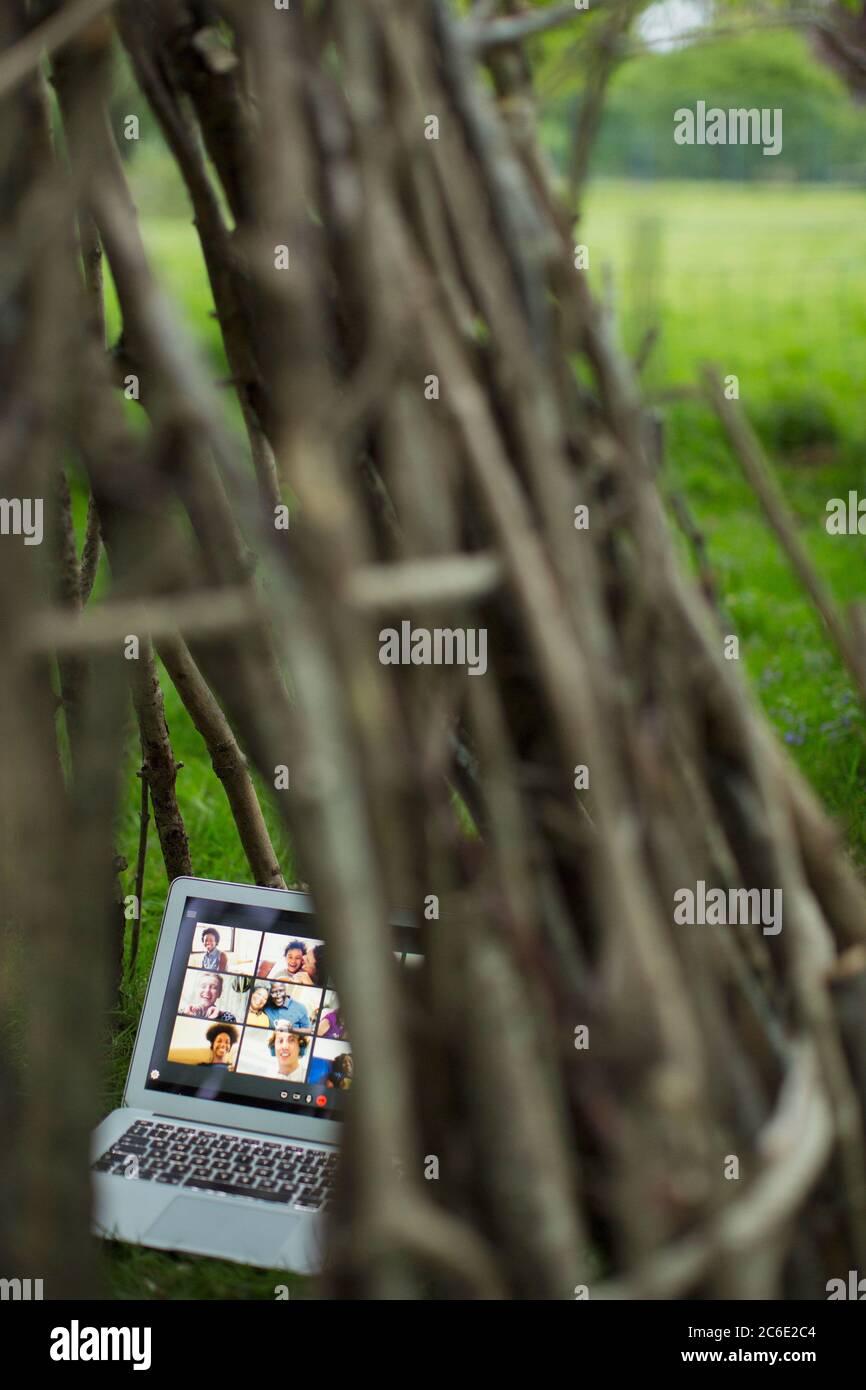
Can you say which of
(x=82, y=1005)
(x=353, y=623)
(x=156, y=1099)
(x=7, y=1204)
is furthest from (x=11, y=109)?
(x=156, y=1099)

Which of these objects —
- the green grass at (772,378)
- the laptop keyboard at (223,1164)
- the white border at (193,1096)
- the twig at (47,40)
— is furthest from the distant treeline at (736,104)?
the twig at (47,40)

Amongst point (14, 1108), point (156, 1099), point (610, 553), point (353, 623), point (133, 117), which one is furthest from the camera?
point (156, 1099)

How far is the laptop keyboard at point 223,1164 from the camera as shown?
1.30 meters

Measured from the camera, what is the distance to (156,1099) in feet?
4.61

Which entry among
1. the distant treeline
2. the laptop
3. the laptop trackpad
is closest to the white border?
the laptop

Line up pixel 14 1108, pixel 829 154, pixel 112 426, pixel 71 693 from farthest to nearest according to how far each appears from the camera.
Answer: pixel 829 154 < pixel 71 693 < pixel 14 1108 < pixel 112 426

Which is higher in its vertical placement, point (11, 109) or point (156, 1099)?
point (11, 109)

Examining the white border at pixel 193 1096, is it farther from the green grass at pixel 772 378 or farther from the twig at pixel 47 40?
the twig at pixel 47 40

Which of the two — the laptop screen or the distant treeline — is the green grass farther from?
the laptop screen

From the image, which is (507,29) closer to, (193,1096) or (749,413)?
(193,1096)

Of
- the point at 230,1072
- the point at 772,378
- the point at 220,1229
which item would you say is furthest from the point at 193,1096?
the point at 772,378

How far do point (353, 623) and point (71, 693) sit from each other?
965 millimetres

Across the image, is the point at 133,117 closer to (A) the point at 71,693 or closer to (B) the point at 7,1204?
(A) the point at 71,693

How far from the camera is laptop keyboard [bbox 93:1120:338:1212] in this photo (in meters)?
1.30
